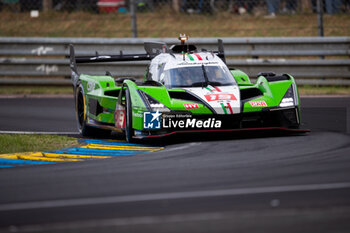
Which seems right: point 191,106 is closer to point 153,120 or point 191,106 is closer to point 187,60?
point 153,120

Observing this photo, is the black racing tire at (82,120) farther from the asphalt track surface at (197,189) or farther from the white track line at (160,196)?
the white track line at (160,196)

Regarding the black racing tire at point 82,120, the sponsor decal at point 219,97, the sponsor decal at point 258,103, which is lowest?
A: the black racing tire at point 82,120

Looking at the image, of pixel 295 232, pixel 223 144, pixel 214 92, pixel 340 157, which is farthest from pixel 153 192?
pixel 214 92

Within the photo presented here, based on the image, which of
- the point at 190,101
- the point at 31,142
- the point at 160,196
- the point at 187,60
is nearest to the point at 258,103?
the point at 190,101

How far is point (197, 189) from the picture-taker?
675cm

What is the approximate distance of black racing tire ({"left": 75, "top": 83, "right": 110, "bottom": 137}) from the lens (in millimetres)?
11945

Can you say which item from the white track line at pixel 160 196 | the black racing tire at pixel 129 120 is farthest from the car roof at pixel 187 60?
the white track line at pixel 160 196

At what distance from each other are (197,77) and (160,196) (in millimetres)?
4563

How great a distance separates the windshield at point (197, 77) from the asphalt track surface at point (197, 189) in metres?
0.87

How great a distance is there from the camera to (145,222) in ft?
18.4

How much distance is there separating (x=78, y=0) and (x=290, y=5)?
4989 millimetres

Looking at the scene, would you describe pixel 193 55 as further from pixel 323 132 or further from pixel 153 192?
pixel 153 192

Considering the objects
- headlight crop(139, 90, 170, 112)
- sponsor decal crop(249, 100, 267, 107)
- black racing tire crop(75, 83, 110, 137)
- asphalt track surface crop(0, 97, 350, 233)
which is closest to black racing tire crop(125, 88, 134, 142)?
headlight crop(139, 90, 170, 112)

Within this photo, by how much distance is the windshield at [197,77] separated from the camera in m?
10.8
